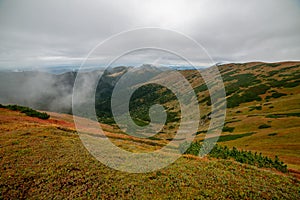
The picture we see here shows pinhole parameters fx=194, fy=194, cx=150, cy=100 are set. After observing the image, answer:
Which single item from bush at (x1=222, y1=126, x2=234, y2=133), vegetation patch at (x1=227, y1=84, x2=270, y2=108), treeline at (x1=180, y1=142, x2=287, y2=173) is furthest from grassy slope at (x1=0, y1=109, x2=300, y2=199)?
vegetation patch at (x1=227, y1=84, x2=270, y2=108)

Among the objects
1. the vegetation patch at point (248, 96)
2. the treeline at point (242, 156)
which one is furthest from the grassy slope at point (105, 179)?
the vegetation patch at point (248, 96)

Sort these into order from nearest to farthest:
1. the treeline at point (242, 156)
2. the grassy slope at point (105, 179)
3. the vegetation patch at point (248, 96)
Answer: the grassy slope at point (105, 179) → the treeline at point (242, 156) → the vegetation patch at point (248, 96)

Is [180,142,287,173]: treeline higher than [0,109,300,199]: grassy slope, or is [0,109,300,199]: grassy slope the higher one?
[0,109,300,199]: grassy slope

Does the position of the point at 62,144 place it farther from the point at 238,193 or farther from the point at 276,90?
the point at 276,90

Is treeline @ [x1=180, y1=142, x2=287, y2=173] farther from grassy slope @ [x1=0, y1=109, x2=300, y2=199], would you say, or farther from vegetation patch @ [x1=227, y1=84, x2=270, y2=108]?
vegetation patch @ [x1=227, y1=84, x2=270, y2=108]

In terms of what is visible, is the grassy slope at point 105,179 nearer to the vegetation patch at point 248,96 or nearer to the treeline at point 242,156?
the treeline at point 242,156

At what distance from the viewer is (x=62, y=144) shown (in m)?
25.7

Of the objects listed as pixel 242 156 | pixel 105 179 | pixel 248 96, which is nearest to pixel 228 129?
pixel 242 156

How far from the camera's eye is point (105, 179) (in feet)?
61.4

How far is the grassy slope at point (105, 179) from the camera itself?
16922mm

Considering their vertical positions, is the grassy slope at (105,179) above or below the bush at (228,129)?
above

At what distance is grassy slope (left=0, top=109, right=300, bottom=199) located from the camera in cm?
1692

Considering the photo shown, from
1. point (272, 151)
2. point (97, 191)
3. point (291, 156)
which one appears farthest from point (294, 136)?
point (97, 191)

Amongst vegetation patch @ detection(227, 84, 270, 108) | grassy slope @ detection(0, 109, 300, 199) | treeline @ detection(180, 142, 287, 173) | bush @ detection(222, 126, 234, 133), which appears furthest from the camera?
vegetation patch @ detection(227, 84, 270, 108)
